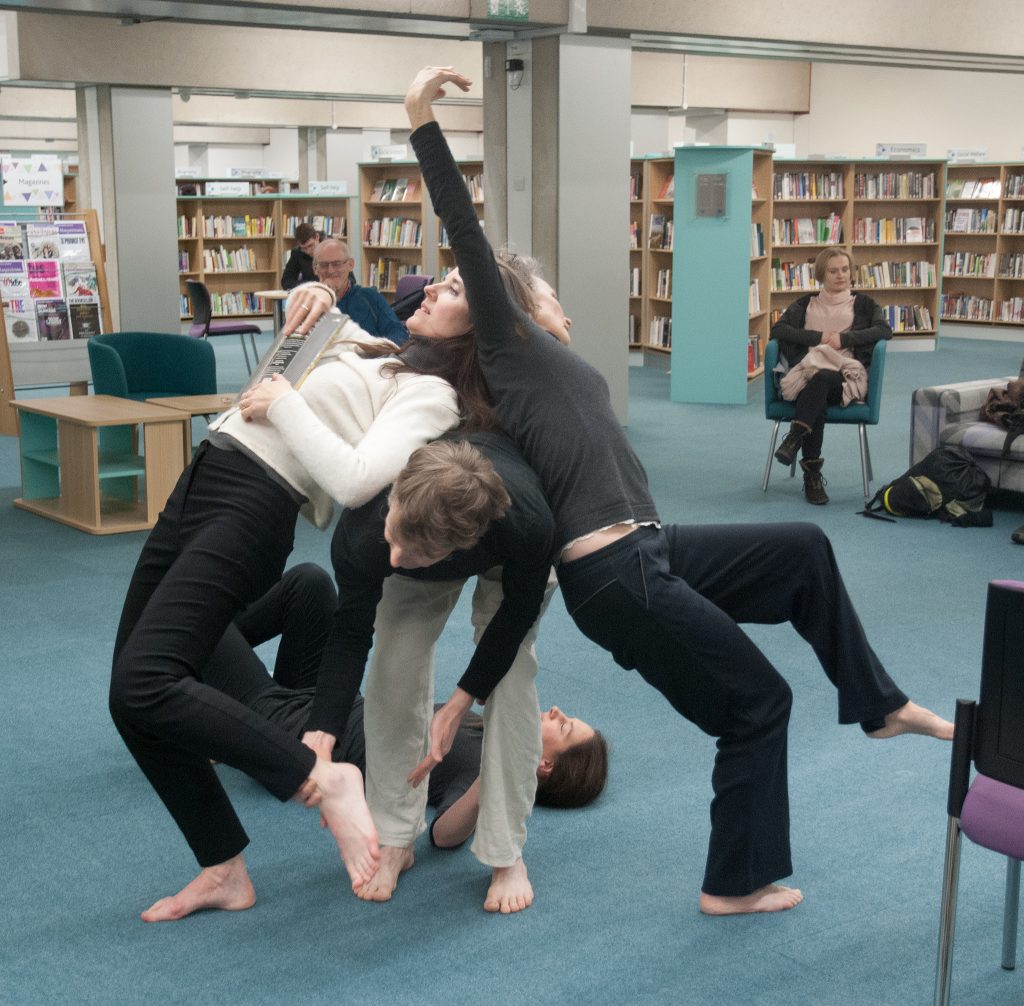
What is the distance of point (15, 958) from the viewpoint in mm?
2660

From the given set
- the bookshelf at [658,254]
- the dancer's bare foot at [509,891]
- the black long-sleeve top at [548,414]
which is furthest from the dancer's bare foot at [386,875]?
the bookshelf at [658,254]

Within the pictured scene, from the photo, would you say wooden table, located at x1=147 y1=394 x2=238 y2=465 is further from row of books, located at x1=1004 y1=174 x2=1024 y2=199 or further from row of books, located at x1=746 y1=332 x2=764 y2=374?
row of books, located at x1=1004 y1=174 x2=1024 y2=199

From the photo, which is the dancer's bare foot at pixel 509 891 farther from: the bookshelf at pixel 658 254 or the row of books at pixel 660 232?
the row of books at pixel 660 232

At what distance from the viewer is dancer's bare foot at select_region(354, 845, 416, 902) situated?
2.90 m

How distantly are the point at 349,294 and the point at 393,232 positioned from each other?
25.7 ft

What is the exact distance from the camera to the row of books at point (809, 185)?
13.7 metres

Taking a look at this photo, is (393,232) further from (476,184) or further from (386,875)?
(386,875)

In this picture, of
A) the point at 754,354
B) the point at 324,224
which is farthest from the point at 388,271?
the point at 754,354

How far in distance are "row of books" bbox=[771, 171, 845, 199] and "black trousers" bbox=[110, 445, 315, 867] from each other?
38.9 ft

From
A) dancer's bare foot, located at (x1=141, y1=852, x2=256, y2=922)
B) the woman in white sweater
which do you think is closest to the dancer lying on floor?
the woman in white sweater

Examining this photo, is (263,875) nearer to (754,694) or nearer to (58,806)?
(58,806)

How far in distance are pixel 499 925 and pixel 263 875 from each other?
0.57 metres

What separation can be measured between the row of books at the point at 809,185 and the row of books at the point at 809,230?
0.24 metres

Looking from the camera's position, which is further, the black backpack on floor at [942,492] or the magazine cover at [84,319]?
the magazine cover at [84,319]
